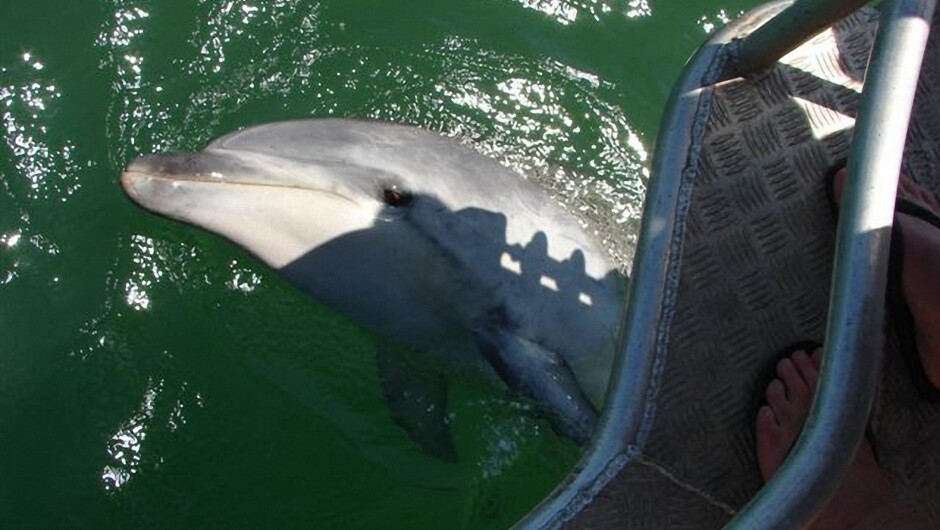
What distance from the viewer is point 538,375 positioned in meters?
5.35

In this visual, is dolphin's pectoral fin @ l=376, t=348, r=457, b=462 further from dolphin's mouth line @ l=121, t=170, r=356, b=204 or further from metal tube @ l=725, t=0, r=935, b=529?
metal tube @ l=725, t=0, r=935, b=529

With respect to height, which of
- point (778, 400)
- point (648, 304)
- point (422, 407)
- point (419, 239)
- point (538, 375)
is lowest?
point (778, 400)

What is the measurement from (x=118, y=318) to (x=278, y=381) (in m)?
0.94

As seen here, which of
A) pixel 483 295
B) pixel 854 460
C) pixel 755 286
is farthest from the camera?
pixel 483 295

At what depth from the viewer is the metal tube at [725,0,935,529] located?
9.09 feet

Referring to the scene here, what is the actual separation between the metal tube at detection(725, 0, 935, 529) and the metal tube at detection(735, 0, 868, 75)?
0.48 metres

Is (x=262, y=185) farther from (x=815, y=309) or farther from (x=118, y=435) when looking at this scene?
(x=815, y=309)

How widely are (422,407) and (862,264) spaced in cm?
348

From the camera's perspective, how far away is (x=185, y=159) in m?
5.12

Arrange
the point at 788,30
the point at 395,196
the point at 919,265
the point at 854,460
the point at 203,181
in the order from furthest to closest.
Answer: the point at 395,196 < the point at 203,181 < the point at 919,265 < the point at 854,460 < the point at 788,30

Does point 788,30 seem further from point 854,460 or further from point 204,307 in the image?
point 204,307

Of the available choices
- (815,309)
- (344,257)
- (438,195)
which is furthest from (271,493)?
(815,309)

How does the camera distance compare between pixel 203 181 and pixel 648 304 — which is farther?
pixel 203 181

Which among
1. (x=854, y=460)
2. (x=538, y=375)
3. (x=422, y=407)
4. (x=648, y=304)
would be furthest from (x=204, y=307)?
(x=854, y=460)
